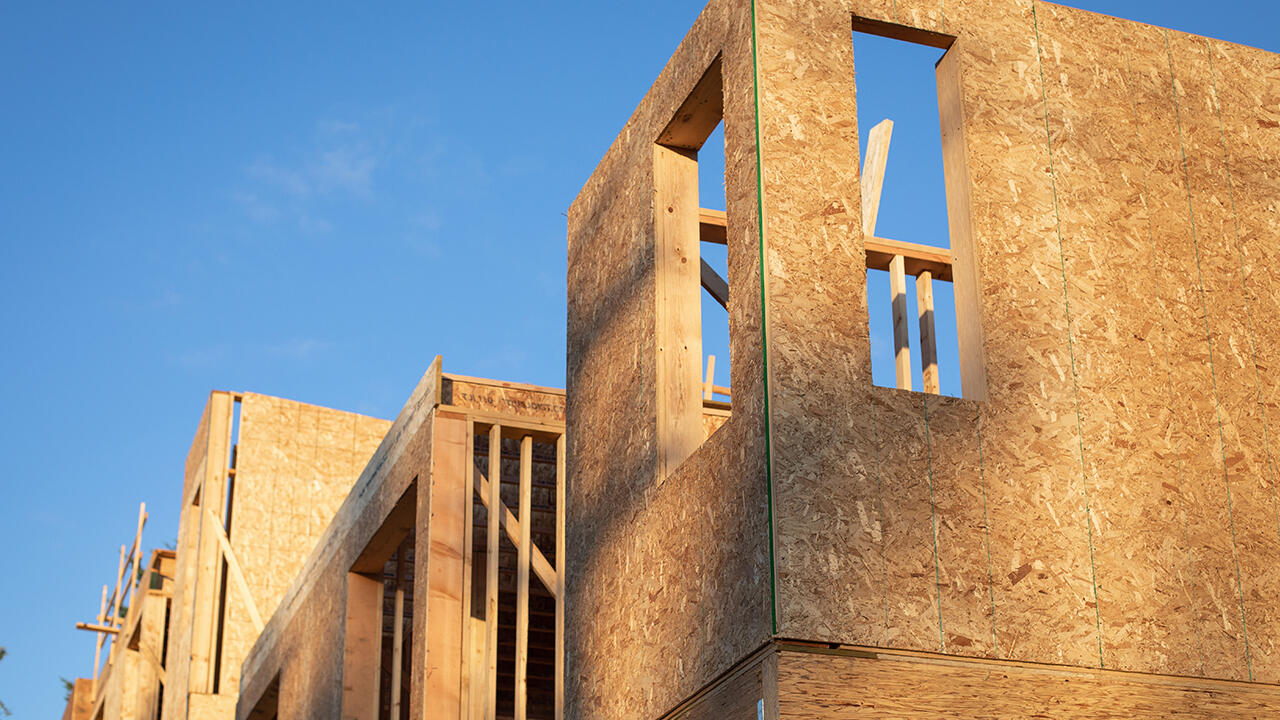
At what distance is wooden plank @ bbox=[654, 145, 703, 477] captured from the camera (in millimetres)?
8906

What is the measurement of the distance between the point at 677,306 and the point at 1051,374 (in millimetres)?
2283

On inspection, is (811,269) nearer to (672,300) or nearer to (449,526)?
(672,300)

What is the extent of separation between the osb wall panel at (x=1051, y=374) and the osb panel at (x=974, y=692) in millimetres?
103

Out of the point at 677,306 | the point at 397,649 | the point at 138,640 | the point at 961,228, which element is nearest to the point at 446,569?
the point at 397,649

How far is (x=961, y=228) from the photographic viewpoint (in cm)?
828

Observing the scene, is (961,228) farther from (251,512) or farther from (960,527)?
(251,512)

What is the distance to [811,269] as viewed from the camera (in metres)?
7.75

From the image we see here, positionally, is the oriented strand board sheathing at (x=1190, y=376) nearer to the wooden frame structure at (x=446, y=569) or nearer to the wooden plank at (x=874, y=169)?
the wooden plank at (x=874, y=169)

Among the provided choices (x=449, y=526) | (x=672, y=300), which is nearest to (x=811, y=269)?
(x=672, y=300)

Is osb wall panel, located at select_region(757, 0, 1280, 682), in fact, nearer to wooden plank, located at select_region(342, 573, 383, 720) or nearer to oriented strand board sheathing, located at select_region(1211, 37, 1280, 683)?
oriented strand board sheathing, located at select_region(1211, 37, 1280, 683)

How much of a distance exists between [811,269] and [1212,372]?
7.77 feet

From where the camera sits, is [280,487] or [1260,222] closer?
[1260,222]

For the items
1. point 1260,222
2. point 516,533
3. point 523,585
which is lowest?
point 523,585

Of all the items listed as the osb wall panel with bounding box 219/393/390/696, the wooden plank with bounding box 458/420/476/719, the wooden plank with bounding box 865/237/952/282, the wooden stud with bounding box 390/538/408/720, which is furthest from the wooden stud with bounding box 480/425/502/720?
the osb wall panel with bounding box 219/393/390/696
